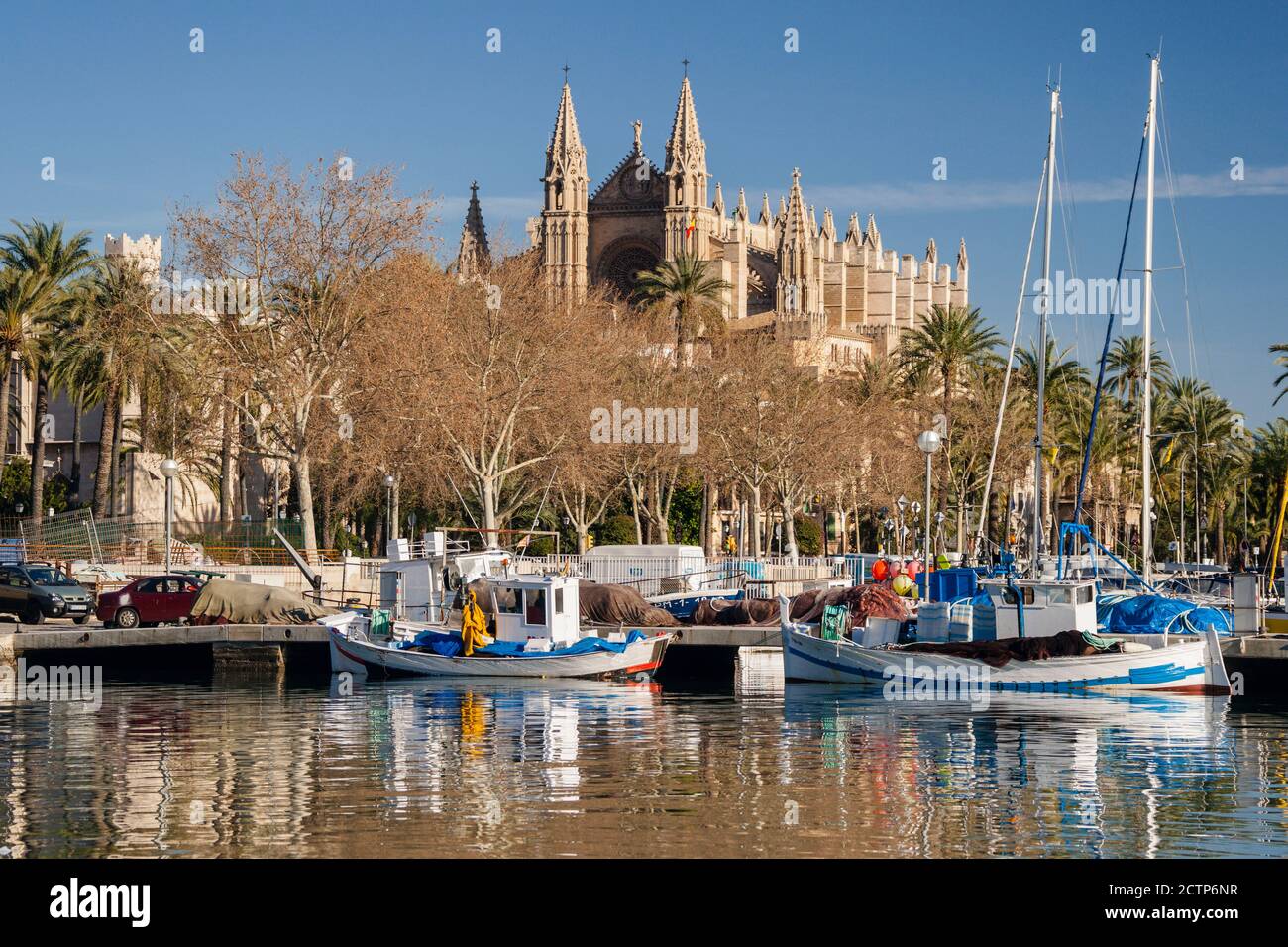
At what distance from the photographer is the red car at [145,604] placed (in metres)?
41.5

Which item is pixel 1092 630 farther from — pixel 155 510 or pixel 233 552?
pixel 155 510

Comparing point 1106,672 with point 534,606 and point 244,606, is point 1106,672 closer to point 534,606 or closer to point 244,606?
point 534,606

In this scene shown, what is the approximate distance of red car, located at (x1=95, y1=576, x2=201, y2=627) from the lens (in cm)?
4147

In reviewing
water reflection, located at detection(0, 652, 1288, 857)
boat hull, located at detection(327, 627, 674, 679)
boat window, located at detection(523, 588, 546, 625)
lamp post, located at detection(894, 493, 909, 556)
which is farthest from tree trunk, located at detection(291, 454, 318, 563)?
lamp post, located at detection(894, 493, 909, 556)

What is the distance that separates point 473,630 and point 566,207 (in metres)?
90.9

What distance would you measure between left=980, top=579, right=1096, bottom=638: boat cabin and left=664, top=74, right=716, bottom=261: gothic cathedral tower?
88377mm

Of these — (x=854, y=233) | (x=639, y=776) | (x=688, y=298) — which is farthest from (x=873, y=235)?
(x=639, y=776)

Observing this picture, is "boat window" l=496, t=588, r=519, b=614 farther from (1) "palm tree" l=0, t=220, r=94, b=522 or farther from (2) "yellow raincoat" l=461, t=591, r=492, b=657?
(1) "palm tree" l=0, t=220, r=94, b=522

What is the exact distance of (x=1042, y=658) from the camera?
31.7 meters

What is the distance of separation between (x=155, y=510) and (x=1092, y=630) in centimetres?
5293

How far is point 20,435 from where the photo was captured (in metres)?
89.2

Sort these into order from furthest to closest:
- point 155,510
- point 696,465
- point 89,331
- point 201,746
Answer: point 155,510
point 696,465
point 89,331
point 201,746
